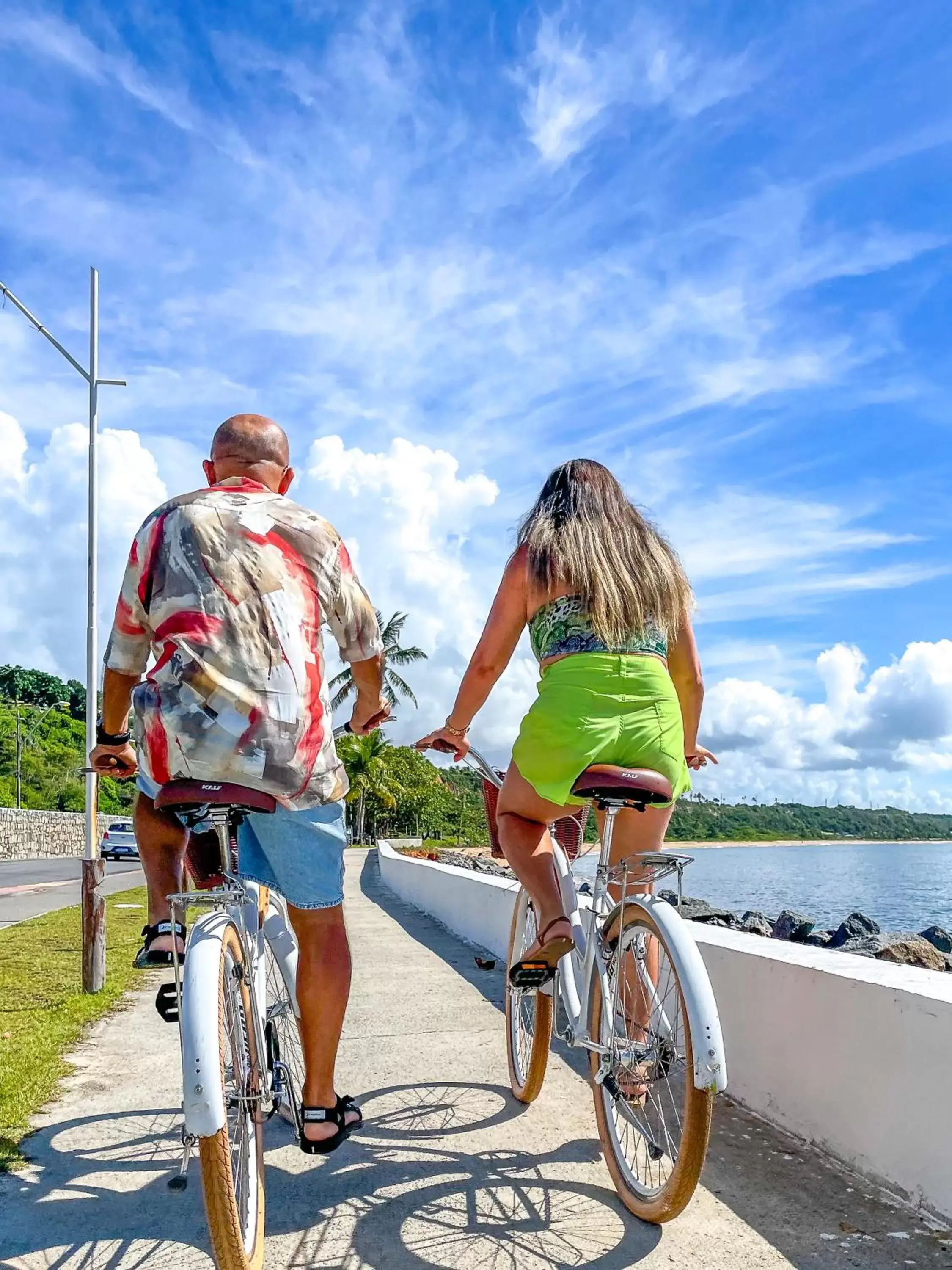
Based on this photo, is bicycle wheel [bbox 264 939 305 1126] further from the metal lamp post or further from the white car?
the white car

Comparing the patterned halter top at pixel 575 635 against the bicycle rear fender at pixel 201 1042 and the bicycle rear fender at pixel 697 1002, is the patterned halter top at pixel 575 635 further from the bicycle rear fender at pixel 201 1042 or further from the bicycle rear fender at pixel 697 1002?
the bicycle rear fender at pixel 201 1042

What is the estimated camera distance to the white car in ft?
122

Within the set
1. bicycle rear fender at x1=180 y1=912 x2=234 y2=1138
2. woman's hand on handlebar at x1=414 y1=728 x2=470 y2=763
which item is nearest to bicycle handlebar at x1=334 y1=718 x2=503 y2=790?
woman's hand on handlebar at x1=414 y1=728 x2=470 y2=763

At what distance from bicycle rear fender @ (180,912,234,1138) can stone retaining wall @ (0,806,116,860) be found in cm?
3862

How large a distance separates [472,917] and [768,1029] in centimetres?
518

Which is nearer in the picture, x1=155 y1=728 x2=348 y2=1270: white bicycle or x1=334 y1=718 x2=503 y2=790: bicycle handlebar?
x1=155 y1=728 x2=348 y2=1270: white bicycle

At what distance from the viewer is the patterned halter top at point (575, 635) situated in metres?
3.07

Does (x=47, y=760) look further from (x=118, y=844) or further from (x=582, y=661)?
(x=582, y=661)

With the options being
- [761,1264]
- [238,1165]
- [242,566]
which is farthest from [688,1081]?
[242,566]

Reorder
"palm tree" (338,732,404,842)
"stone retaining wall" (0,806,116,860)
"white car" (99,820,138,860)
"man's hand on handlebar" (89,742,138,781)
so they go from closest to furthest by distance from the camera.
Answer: "man's hand on handlebar" (89,742,138,781)
"white car" (99,820,138,860)
"stone retaining wall" (0,806,116,860)
"palm tree" (338,732,404,842)

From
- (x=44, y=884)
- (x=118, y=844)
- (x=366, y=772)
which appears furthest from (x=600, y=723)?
(x=366, y=772)

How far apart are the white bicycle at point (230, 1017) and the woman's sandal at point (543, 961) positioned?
2.29 feet

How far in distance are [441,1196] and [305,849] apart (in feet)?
3.45

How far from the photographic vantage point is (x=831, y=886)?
27.6m
